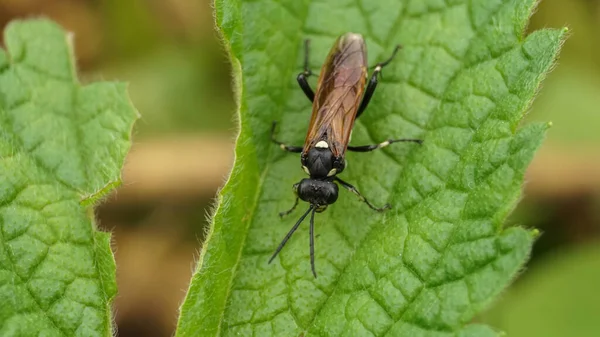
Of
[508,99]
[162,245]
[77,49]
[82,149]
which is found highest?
[508,99]

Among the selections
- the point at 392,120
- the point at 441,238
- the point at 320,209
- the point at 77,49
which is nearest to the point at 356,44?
the point at 392,120

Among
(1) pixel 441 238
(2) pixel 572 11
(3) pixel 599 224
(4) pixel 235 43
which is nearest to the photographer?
(1) pixel 441 238

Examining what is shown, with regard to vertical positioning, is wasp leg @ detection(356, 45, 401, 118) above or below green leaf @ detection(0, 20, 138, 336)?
above

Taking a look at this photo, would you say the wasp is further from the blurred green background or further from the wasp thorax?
the blurred green background

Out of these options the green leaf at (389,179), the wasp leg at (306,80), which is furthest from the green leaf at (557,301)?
the wasp leg at (306,80)

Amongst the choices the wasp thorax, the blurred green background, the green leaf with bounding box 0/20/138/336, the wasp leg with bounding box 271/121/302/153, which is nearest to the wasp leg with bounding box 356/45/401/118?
the wasp leg with bounding box 271/121/302/153

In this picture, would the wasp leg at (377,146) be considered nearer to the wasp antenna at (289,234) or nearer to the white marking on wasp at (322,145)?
the white marking on wasp at (322,145)

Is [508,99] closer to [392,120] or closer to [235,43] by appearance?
[392,120]
